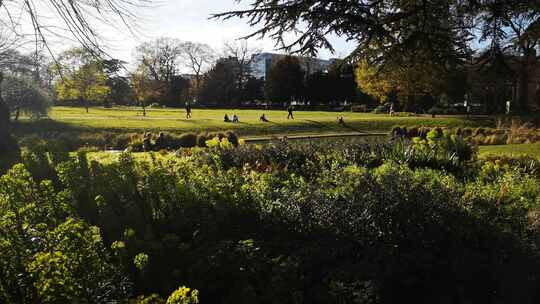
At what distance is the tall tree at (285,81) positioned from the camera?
6550 cm

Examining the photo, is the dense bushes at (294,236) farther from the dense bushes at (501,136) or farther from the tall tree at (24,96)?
the tall tree at (24,96)

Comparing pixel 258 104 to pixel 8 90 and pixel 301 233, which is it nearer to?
pixel 8 90

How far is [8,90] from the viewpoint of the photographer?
3188cm

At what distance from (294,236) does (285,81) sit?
203 feet

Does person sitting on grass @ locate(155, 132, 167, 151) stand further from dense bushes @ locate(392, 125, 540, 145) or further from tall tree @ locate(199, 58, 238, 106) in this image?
tall tree @ locate(199, 58, 238, 106)

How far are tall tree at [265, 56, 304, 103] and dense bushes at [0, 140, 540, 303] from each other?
59770 millimetres

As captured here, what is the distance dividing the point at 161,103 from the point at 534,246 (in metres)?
71.4

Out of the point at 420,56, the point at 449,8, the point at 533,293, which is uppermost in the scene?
the point at 449,8

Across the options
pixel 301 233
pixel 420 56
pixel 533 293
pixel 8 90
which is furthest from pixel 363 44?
pixel 8 90

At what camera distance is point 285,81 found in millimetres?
65875

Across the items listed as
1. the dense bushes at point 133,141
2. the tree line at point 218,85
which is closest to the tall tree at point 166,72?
the tree line at point 218,85

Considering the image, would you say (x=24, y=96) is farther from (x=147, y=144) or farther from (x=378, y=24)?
(x=378, y=24)

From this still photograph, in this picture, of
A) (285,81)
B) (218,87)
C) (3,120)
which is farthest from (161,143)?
(218,87)

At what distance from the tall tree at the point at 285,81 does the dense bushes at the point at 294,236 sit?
196 ft
